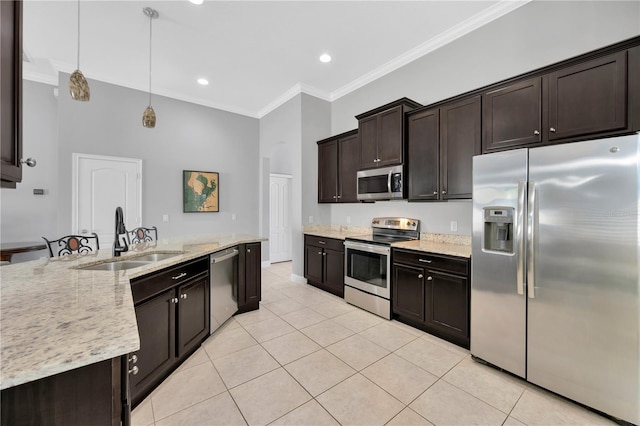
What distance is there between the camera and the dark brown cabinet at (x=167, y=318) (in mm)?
1780

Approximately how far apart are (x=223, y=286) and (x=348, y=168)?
8.51 ft

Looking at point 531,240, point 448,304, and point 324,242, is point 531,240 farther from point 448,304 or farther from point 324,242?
point 324,242

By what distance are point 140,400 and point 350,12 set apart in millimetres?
4032

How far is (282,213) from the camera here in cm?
655

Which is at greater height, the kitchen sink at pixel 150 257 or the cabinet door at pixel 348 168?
the cabinet door at pixel 348 168

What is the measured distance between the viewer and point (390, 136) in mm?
3441

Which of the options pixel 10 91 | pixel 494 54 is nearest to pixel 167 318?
pixel 10 91

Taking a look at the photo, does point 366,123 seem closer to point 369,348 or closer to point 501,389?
point 369,348

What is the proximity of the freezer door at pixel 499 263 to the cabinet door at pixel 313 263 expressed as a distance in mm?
2407

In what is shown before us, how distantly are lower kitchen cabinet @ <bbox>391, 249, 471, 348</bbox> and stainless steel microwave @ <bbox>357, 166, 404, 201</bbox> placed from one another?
2.55 feet

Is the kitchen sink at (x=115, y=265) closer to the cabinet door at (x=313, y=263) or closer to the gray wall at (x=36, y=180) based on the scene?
the cabinet door at (x=313, y=263)

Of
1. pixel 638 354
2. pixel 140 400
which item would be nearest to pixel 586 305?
pixel 638 354

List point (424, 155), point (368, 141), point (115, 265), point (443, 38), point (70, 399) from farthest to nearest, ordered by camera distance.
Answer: point (368, 141) < point (443, 38) < point (424, 155) < point (115, 265) < point (70, 399)

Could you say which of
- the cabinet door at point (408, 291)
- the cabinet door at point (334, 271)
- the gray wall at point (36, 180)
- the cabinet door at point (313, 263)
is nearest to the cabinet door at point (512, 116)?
the cabinet door at point (408, 291)
